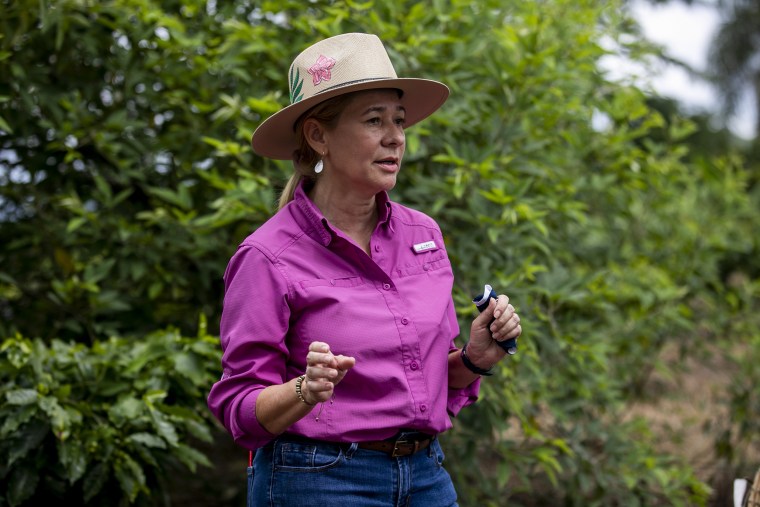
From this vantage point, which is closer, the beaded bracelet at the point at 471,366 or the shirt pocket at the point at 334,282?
the shirt pocket at the point at 334,282

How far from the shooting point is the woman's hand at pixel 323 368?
A: 1.93 metres

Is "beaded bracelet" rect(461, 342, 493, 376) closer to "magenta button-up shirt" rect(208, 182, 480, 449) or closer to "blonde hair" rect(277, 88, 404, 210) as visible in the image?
"magenta button-up shirt" rect(208, 182, 480, 449)

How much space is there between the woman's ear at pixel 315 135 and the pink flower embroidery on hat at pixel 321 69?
0.12 meters

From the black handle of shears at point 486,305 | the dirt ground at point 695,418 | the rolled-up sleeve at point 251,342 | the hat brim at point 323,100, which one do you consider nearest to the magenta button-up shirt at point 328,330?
the rolled-up sleeve at point 251,342

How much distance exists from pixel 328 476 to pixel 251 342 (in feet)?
1.25

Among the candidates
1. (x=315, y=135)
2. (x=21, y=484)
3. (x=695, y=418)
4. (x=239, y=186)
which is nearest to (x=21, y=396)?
(x=21, y=484)

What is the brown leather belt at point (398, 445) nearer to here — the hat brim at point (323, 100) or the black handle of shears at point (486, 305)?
the black handle of shears at point (486, 305)

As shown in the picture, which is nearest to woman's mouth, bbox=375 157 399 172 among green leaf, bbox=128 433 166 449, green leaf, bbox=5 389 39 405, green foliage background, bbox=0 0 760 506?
green foliage background, bbox=0 0 760 506

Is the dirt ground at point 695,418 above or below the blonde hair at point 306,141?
below

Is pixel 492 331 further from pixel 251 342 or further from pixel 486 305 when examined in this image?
pixel 251 342

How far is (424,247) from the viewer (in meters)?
2.52

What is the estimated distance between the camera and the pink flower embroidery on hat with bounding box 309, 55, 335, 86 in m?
2.37

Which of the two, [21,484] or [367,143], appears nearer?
[367,143]

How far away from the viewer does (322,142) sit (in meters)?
2.46
